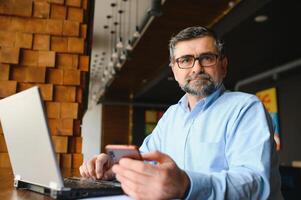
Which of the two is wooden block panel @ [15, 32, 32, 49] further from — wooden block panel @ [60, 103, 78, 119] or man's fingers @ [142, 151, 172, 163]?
man's fingers @ [142, 151, 172, 163]

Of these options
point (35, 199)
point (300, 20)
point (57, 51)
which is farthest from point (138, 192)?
point (300, 20)

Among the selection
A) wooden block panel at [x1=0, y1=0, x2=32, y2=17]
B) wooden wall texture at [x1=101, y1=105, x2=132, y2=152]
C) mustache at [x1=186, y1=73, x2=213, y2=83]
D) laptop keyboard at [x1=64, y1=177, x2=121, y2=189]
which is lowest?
wooden wall texture at [x1=101, y1=105, x2=132, y2=152]

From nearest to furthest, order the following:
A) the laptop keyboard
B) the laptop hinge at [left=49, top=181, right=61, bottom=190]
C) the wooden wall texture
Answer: the laptop hinge at [left=49, top=181, right=61, bottom=190] < the laptop keyboard < the wooden wall texture

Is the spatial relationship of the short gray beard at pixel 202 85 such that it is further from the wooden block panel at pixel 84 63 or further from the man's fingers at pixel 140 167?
the wooden block panel at pixel 84 63

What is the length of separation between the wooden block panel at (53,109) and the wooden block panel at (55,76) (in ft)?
0.44

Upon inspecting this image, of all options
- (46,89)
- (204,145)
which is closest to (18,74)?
(46,89)

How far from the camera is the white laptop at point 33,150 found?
0.74m

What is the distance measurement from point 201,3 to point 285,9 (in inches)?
42.9

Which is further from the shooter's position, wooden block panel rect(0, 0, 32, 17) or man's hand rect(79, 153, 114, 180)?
wooden block panel rect(0, 0, 32, 17)

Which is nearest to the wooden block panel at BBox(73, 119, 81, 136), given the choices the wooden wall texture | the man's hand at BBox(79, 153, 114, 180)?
the man's hand at BBox(79, 153, 114, 180)

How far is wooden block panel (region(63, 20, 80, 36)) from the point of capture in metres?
2.00

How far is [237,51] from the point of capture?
573 cm

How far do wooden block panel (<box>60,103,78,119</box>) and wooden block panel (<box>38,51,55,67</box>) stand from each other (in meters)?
0.27

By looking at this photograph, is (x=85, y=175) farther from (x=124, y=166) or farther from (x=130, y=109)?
(x=130, y=109)
